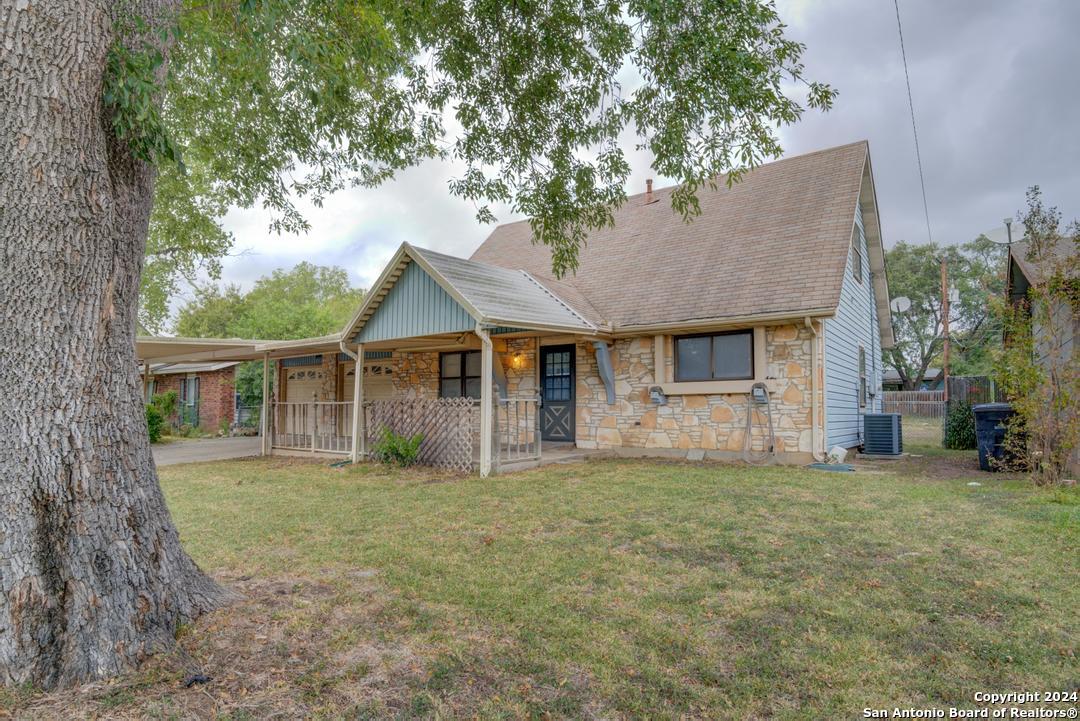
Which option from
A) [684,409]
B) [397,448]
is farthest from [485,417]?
[684,409]

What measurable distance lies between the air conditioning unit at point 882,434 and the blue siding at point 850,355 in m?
0.32

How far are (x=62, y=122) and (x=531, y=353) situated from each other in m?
9.94

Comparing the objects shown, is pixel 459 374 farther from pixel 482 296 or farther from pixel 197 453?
pixel 197 453

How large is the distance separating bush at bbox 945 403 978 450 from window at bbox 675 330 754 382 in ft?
20.8

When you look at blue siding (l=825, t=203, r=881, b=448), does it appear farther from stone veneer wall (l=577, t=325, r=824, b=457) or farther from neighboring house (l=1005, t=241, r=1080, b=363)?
neighboring house (l=1005, t=241, r=1080, b=363)

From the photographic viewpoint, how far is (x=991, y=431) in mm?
9031

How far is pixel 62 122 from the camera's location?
2688mm

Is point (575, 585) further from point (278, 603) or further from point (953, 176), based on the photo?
point (953, 176)

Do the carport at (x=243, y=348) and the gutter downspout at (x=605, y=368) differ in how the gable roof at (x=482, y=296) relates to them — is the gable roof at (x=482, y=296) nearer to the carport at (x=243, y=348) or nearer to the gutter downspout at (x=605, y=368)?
the gutter downspout at (x=605, y=368)

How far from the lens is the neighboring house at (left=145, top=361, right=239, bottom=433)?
72.4ft

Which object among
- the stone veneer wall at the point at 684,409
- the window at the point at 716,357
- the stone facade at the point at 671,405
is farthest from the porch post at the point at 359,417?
the window at the point at 716,357

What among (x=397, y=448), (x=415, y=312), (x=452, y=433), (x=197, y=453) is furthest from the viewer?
(x=197, y=453)

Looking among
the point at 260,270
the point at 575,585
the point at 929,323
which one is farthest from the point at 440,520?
the point at 260,270

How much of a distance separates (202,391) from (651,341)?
780 inches
